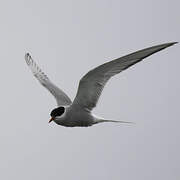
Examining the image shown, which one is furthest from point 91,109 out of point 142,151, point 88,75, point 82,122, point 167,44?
point 142,151

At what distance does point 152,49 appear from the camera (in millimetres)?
7996

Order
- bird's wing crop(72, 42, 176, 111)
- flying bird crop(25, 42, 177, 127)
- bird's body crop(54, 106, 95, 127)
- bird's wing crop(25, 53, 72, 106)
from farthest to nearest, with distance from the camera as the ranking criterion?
bird's wing crop(25, 53, 72, 106) < bird's body crop(54, 106, 95, 127) < flying bird crop(25, 42, 177, 127) < bird's wing crop(72, 42, 176, 111)

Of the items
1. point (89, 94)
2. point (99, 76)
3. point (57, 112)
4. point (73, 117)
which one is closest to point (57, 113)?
point (57, 112)

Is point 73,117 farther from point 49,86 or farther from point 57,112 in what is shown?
point 49,86

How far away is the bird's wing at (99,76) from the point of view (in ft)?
26.8

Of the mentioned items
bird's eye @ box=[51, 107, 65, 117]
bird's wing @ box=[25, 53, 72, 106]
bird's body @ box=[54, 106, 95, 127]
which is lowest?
bird's body @ box=[54, 106, 95, 127]

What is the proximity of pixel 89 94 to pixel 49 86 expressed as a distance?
8.57 ft

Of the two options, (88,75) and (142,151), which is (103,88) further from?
(142,151)

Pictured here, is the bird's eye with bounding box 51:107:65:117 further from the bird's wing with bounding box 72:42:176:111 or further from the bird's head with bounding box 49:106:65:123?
the bird's wing with bounding box 72:42:176:111

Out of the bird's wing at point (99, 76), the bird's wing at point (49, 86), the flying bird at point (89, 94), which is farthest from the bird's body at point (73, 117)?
the bird's wing at point (49, 86)

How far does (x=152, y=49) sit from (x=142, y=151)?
1834 inches

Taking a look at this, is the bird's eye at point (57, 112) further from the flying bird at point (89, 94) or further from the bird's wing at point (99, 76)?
the bird's wing at point (99, 76)

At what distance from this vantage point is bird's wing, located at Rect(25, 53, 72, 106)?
11.4m

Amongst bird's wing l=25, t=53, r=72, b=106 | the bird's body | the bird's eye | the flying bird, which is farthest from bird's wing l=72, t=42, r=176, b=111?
bird's wing l=25, t=53, r=72, b=106
